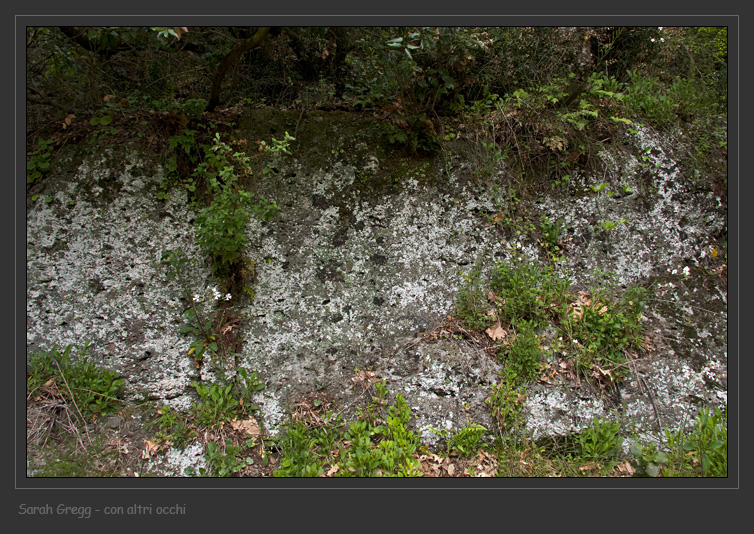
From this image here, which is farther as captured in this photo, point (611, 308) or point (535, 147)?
point (535, 147)

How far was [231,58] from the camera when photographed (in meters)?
3.98

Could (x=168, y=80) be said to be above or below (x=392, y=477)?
above

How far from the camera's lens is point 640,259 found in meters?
4.16

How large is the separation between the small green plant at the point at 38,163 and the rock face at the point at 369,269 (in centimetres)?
22

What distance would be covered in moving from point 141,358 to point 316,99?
10.4 ft

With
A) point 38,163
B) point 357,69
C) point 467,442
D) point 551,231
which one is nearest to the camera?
point 467,442

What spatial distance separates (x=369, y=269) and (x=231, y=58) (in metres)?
2.38

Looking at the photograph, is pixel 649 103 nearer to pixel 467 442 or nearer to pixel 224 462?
pixel 467 442

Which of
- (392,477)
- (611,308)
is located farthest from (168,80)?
(611,308)

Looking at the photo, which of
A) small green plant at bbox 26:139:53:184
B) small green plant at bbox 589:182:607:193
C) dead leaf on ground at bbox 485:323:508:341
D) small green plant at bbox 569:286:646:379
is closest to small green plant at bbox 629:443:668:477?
small green plant at bbox 569:286:646:379

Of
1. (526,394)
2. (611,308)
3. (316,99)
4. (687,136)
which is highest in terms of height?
(316,99)

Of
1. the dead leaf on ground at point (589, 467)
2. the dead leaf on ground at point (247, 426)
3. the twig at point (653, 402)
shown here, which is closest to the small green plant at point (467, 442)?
the dead leaf on ground at point (589, 467)

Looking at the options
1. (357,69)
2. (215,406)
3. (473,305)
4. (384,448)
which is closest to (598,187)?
(473,305)

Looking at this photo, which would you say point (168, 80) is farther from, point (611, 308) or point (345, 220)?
point (611, 308)
